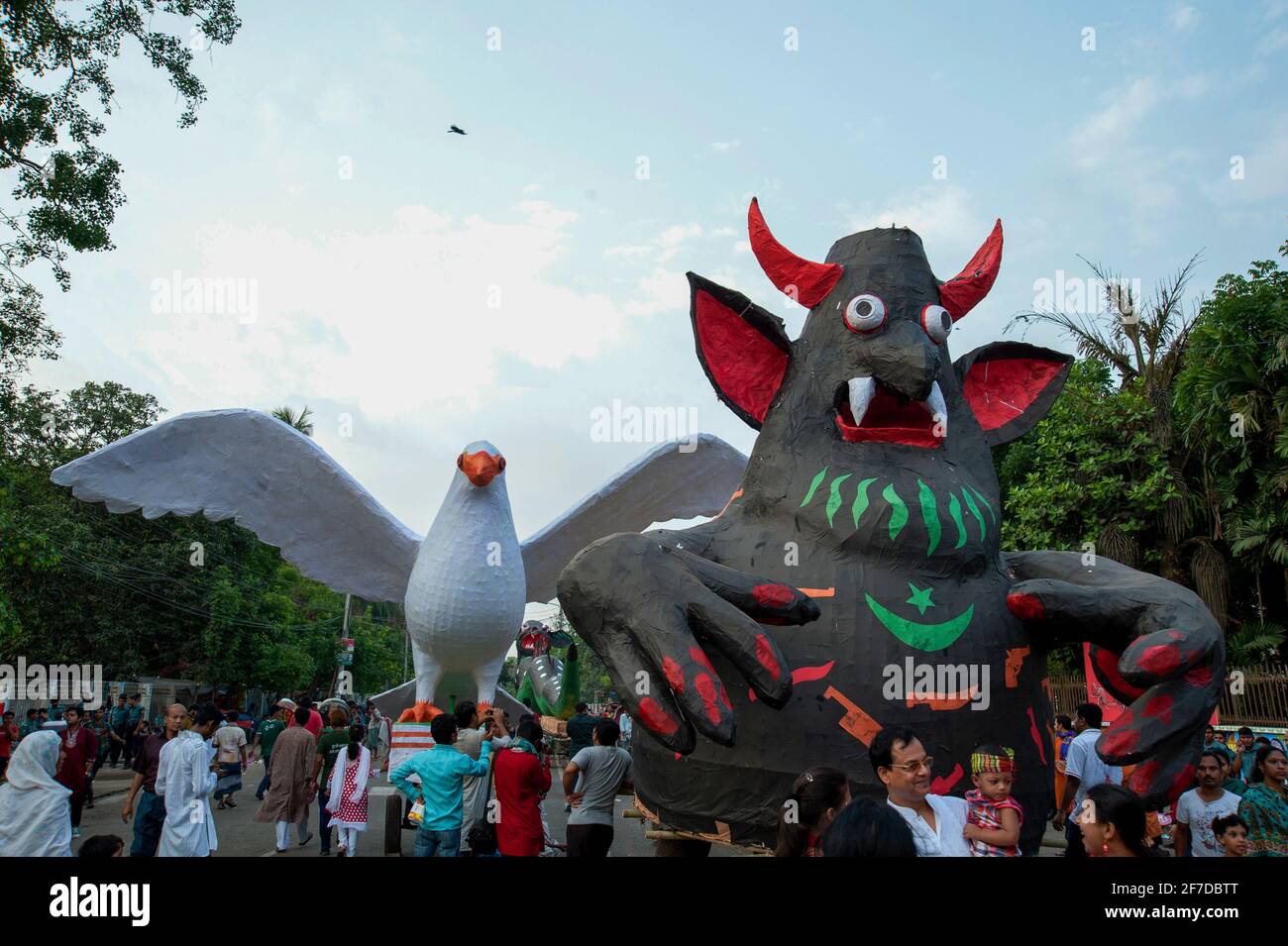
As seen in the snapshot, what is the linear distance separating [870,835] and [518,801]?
3.32 m

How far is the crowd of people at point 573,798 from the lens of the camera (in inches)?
95.3

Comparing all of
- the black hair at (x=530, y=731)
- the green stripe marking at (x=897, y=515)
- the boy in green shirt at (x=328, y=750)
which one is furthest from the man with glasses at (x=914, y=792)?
the boy in green shirt at (x=328, y=750)

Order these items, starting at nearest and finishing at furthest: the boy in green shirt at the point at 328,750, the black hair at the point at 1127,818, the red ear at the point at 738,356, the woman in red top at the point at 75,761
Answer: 1. the black hair at the point at 1127,818
2. the red ear at the point at 738,356
3. the woman in red top at the point at 75,761
4. the boy in green shirt at the point at 328,750

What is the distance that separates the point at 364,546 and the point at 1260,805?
672 centimetres

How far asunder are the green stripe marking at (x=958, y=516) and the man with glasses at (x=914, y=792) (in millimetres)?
1168

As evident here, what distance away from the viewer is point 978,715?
328cm

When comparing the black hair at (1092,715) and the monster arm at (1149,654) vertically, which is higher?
the monster arm at (1149,654)

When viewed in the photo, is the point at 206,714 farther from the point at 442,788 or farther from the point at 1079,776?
the point at 1079,776

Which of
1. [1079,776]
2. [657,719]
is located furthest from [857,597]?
[1079,776]

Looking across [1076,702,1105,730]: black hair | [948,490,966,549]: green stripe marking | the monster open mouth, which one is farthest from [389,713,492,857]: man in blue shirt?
[1076,702,1105,730]: black hair

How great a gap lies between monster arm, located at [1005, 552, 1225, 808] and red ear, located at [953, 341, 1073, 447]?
0.99 m

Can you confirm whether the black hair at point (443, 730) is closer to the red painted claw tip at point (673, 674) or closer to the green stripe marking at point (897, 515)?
the red painted claw tip at point (673, 674)

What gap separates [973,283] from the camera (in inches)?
159
